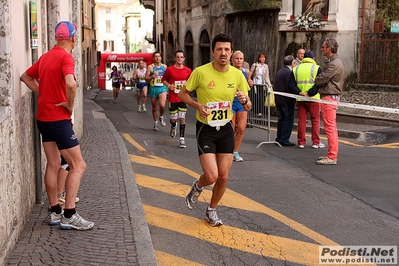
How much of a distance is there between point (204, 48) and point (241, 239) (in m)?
23.4

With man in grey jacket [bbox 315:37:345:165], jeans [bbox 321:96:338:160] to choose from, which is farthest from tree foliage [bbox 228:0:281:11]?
jeans [bbox 321:96:338:160]

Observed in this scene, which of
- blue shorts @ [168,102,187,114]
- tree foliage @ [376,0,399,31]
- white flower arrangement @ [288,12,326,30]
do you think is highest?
tree foliage @ [376,0,399,31]

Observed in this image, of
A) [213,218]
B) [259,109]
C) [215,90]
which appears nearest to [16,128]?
[215,90]

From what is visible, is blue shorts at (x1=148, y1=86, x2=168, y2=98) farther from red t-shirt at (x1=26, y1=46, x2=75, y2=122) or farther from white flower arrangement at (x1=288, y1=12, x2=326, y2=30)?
red t-shirt at (x1=26, y1=46, x2=75, y2=122)

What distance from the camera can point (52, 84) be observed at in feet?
19.0

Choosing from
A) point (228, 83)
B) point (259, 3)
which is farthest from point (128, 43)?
point (228, 83)

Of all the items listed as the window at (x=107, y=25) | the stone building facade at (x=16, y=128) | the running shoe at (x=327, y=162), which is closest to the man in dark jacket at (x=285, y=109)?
the running shoe at (x=327, y=162)

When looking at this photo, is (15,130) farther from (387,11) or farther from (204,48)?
(204,48)

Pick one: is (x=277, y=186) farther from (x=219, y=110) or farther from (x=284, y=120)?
(x=284, y=120)

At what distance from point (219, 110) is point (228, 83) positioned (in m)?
0.29

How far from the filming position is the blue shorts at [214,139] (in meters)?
6.35

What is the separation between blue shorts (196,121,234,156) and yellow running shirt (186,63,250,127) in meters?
0.07

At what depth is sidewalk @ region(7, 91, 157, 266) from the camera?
200 inches

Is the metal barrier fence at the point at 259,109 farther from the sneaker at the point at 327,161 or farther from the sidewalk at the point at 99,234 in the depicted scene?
the sidewalk at the point at 99,234
